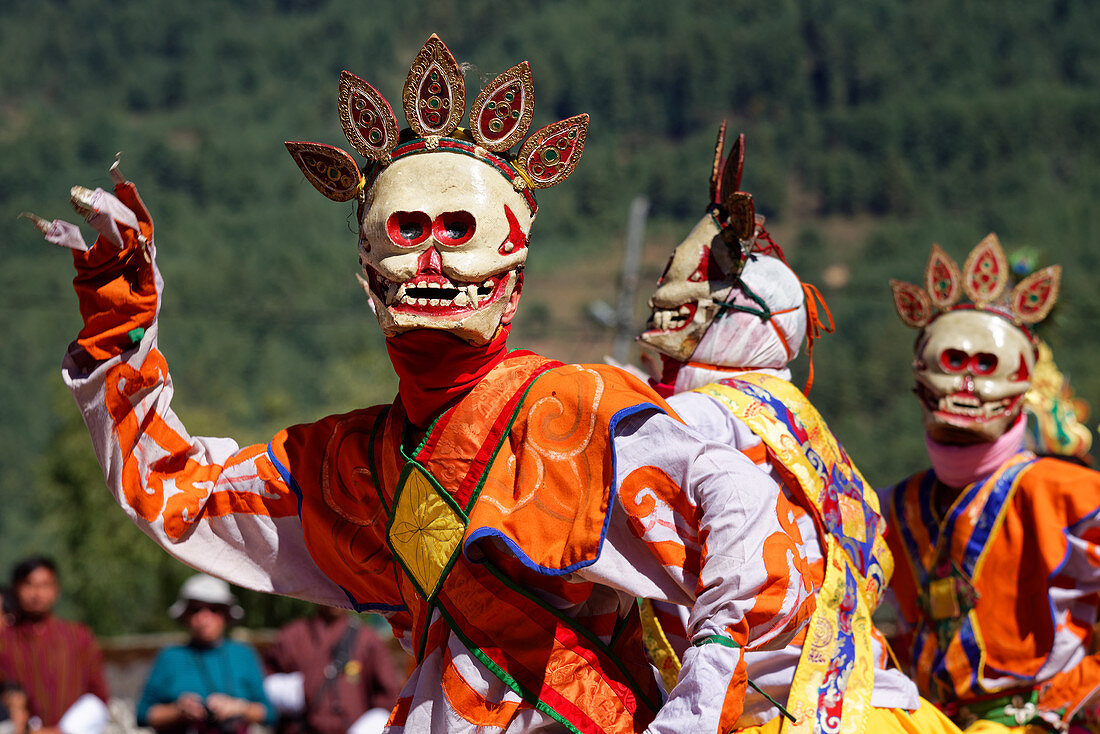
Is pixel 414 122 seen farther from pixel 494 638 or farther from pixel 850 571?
pixel 850 571

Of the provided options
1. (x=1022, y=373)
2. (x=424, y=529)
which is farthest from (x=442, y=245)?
(x=1022, y=373)

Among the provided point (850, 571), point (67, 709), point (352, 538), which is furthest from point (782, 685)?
point (67, 709)

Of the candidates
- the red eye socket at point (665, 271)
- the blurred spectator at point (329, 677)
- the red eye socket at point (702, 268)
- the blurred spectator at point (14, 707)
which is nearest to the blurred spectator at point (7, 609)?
the blurred spectator at point (14, 707)

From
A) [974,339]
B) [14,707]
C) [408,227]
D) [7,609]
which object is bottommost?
[14,707]

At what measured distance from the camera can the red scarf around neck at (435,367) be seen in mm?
3023

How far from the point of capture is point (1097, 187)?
80312 millimetres

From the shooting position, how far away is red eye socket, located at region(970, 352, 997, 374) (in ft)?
16.4

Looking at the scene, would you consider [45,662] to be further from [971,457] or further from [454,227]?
[454,227]

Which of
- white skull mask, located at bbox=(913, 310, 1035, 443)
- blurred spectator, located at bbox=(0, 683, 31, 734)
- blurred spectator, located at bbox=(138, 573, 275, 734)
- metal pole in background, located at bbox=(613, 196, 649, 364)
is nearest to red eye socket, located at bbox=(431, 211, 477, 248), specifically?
white skull mask, located at bbox=(913, 310, 1035, 443)

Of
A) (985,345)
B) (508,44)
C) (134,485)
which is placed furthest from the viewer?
(508,44)

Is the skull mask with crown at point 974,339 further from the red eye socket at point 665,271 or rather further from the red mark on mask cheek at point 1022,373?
the red eye socket at point 665,271

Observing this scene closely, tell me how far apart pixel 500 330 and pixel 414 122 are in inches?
20.1

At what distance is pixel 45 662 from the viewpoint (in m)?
6.58

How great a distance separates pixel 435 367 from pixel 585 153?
144 feet
